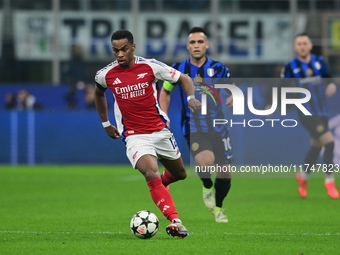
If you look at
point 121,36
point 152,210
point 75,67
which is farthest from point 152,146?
point 75,67

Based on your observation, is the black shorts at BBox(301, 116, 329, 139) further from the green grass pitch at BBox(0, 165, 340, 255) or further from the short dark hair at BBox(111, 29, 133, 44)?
the short dark hair at BBox(111, 29, 133, 44)

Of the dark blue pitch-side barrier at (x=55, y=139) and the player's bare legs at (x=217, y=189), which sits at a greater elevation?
the player's bare legs at (x=217, y=189)

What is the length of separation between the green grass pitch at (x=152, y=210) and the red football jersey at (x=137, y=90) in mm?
1105

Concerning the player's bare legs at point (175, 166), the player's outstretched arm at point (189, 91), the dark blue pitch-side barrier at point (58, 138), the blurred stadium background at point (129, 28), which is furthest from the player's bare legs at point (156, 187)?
the blurred stadium background at point (129, 28)

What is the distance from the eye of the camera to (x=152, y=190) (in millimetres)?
7500

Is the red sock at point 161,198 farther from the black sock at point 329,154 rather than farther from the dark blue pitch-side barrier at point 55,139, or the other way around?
the dark blue pitch-side barrier at point 55,139

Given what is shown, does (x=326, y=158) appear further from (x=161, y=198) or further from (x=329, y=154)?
(x=161, y=198)

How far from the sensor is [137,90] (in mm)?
7715

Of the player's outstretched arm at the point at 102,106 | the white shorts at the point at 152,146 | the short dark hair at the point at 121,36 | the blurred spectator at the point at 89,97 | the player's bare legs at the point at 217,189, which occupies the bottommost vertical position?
the player's bare legs at the point at 217,189

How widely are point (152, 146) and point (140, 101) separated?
18.1 inches

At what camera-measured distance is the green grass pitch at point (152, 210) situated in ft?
22.7

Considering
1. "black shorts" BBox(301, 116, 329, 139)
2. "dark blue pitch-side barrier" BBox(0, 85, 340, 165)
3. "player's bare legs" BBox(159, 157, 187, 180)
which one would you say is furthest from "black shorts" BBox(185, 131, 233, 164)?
"dark blue pitch-side barrier" BBox(0, 85, 340, 165)

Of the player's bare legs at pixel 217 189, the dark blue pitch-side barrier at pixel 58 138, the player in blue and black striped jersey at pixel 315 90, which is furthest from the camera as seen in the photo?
the dark blue pitch-side barrier at pixel 58 138

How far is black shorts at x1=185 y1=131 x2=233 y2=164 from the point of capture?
9398 millimetres
